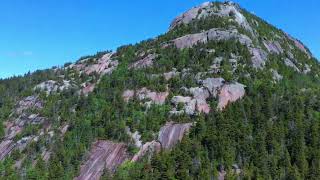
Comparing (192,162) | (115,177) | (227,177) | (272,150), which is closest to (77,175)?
(115,177)

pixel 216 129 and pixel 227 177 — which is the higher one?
pixel 216 129

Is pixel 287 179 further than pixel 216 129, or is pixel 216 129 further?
pixel 216 129

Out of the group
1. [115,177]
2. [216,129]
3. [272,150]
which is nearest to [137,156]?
[115,177]

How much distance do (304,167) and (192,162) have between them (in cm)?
3519

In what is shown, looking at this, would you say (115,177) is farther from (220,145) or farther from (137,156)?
(220,145)

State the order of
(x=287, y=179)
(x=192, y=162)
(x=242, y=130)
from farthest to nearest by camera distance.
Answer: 1. (x=242, y=130)
2. (x=192, y=162)
3. (x=287, y=179)

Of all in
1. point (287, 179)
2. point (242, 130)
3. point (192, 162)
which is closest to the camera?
point (287, 179)

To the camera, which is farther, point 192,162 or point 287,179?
point 192,162

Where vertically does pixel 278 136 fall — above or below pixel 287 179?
above

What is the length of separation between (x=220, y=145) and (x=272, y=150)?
1721 centimetres

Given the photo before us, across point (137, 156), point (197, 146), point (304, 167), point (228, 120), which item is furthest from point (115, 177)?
point (304, 167)

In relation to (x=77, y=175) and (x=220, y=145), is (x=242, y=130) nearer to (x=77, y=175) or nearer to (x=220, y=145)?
(x=220, y=145)

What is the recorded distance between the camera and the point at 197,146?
188875mm

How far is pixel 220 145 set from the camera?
186m
